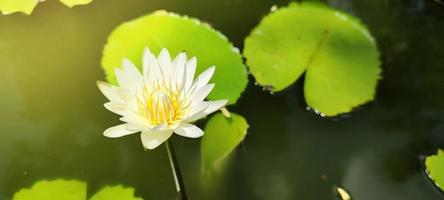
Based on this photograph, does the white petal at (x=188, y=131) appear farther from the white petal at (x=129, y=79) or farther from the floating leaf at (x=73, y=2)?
the floating leaf at (x=73, y=2)

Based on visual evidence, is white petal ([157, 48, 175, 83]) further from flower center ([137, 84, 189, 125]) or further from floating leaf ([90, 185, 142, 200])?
floating leaf ([90, 185, 142, 200])

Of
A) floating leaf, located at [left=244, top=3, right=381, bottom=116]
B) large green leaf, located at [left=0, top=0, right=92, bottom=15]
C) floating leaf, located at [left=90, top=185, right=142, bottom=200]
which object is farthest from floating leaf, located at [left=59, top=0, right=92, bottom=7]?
floating leaf, located at [left=90, top=185, right=142, bottom=200]

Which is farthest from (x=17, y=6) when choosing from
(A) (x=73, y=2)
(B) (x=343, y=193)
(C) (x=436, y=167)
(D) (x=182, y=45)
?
(C) (x=436, y=167)

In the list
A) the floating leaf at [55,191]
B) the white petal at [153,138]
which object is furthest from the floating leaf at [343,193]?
the floating leaf at [55,191]

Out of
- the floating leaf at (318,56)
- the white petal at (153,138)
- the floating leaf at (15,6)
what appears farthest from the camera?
the floating leaf at (15,6)

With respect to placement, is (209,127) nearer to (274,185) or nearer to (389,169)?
(274,185)

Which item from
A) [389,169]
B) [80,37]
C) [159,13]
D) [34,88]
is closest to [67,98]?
[34,88]
